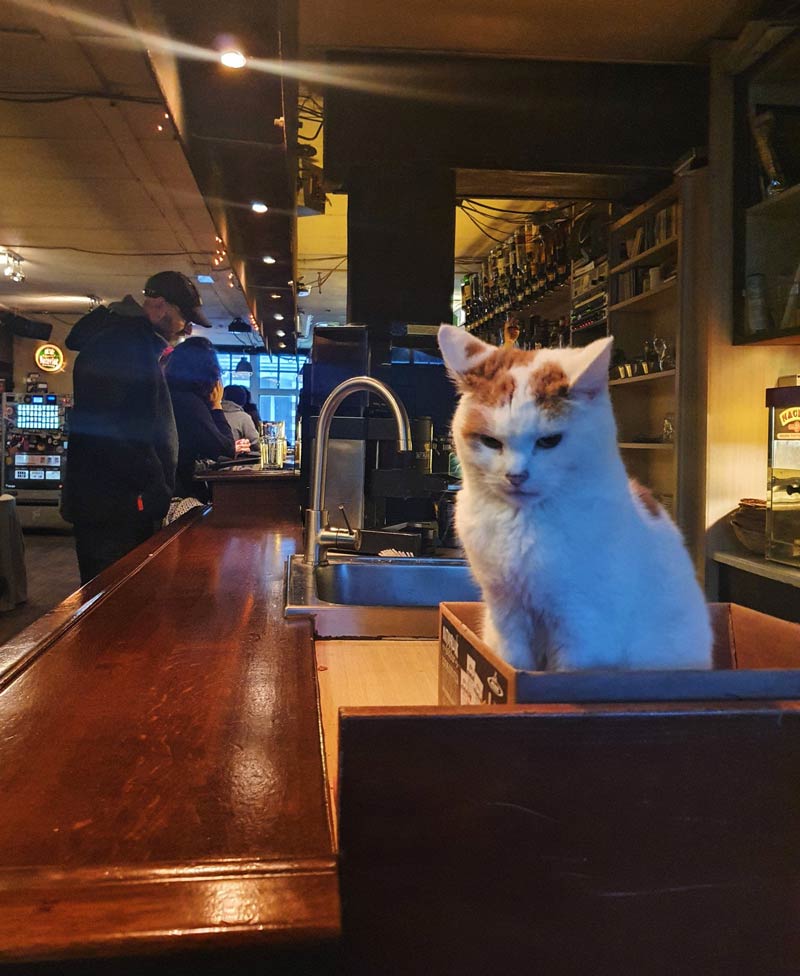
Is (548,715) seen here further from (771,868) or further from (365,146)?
(365,146)

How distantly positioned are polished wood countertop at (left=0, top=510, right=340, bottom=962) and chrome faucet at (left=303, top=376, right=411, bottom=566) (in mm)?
562

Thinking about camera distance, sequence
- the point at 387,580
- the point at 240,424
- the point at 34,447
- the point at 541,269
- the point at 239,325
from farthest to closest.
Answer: the point at 239,325, the point at 34,447, the point at 240,424, the point at 541,269, the point at 387,580

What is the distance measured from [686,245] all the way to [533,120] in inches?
33.3

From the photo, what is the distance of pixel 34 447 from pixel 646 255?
966 cm

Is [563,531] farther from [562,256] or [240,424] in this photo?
[240,424]

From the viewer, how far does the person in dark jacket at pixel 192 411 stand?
417 cm

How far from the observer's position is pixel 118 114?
4328 mm

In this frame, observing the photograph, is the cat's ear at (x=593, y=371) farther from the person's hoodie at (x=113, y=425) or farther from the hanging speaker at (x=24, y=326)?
the hanging speaker at (x=24, y=326)

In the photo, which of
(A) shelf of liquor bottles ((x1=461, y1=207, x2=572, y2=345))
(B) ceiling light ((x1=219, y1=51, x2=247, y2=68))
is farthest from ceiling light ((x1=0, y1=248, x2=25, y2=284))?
(B) ceiling light ((x1=219, y1=51, x2=247, y2=68))

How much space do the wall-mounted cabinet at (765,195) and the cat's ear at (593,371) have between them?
246 cm

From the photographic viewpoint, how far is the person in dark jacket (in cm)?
417

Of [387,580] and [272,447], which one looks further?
[272,447]

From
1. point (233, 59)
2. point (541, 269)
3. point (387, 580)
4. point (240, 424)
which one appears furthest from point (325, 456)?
point (240, 424)

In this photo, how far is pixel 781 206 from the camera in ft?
9.39
